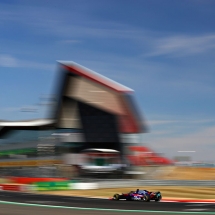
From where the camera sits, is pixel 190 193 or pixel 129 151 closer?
pixel 190 193

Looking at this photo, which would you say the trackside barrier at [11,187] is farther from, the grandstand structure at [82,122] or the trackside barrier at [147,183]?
the grandstand structure at [82,122]

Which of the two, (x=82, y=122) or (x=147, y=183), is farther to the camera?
(x=82, y=122)

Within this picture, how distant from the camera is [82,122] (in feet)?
187

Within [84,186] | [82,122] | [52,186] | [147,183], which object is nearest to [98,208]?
[84,186]

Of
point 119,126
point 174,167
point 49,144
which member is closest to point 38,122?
A: point 49,144

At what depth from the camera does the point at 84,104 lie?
57.1 meters

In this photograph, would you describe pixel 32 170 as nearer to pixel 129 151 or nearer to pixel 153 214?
pixel 129 151

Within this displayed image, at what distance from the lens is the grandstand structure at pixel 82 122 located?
179 feet

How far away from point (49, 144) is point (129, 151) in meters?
9.12

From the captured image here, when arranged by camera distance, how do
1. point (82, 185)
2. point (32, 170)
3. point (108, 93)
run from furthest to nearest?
point (108, 93), point (32, 170), point (82, 185)

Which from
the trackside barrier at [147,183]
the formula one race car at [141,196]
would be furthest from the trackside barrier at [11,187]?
the formula one race car at [141,196]

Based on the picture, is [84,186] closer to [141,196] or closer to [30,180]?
[30,180]

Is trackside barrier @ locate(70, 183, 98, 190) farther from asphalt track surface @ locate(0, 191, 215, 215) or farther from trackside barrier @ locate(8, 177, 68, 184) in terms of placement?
asphalt track surface @ locate(0, 191, 215, 215)

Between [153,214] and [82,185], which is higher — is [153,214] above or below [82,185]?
below
